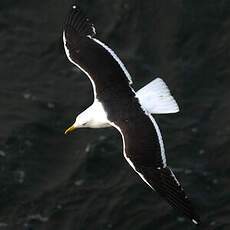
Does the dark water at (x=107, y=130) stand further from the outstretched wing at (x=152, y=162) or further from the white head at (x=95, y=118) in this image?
the outstretched wing at (x=152, y=162)


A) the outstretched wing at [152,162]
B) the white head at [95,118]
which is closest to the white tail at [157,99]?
the outstretched wing at [152,162]

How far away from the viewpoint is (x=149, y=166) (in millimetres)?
7629

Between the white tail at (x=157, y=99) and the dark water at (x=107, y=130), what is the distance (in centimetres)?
170

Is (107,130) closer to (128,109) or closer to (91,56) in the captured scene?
(91,56)

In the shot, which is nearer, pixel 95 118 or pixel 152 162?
pixel 152 162

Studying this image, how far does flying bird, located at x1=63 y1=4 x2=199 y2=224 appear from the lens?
757 cm

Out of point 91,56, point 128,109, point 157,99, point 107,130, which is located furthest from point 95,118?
point 107,130

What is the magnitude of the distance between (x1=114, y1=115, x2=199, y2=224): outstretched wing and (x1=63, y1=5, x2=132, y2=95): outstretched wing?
0.76 meters

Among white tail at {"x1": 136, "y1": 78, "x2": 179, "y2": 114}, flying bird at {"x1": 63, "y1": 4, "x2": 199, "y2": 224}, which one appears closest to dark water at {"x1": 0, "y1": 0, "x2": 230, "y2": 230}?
flying bird at {"x1": 63, "y1": 4, "x2": 199, "y2": 224}

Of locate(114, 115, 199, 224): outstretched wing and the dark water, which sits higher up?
locate(114, 115, 199, 224): outstretched wing

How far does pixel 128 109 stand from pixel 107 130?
208cm

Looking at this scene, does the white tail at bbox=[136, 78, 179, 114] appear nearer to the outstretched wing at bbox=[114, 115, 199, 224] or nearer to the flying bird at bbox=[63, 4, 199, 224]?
the flying bird at bbox=[63, 4, 199, 224]

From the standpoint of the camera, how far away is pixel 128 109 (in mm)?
8156

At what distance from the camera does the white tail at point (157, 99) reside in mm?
8125
